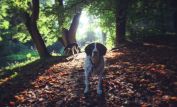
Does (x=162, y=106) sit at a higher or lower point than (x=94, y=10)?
lower

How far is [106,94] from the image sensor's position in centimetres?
912

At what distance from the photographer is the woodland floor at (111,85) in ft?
28.2

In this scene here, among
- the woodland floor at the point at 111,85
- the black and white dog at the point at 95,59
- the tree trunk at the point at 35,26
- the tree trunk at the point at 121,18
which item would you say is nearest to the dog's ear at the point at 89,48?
the black and white dog at the point at 95,59

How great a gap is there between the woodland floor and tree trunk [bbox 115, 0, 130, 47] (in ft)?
11.2

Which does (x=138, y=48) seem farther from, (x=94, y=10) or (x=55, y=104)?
(x=55, y=104)

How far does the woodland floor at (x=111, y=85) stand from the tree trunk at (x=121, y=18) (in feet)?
11.2

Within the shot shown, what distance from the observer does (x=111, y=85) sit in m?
9.87

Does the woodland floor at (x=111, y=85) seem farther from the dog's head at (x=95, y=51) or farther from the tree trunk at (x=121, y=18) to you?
the tree trunk at (x=121, y=18)

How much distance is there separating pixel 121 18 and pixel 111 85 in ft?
29.2

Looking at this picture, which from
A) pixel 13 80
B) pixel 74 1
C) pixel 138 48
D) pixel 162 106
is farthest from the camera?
pixel 74 1

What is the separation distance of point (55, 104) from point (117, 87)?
1838 millimetres

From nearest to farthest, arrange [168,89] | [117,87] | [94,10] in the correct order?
1. [168,89]
2. [117,87]
3. [94,10]

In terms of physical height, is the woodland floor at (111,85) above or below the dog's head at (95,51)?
below

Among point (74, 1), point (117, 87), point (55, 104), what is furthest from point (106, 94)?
point (74, 1)
